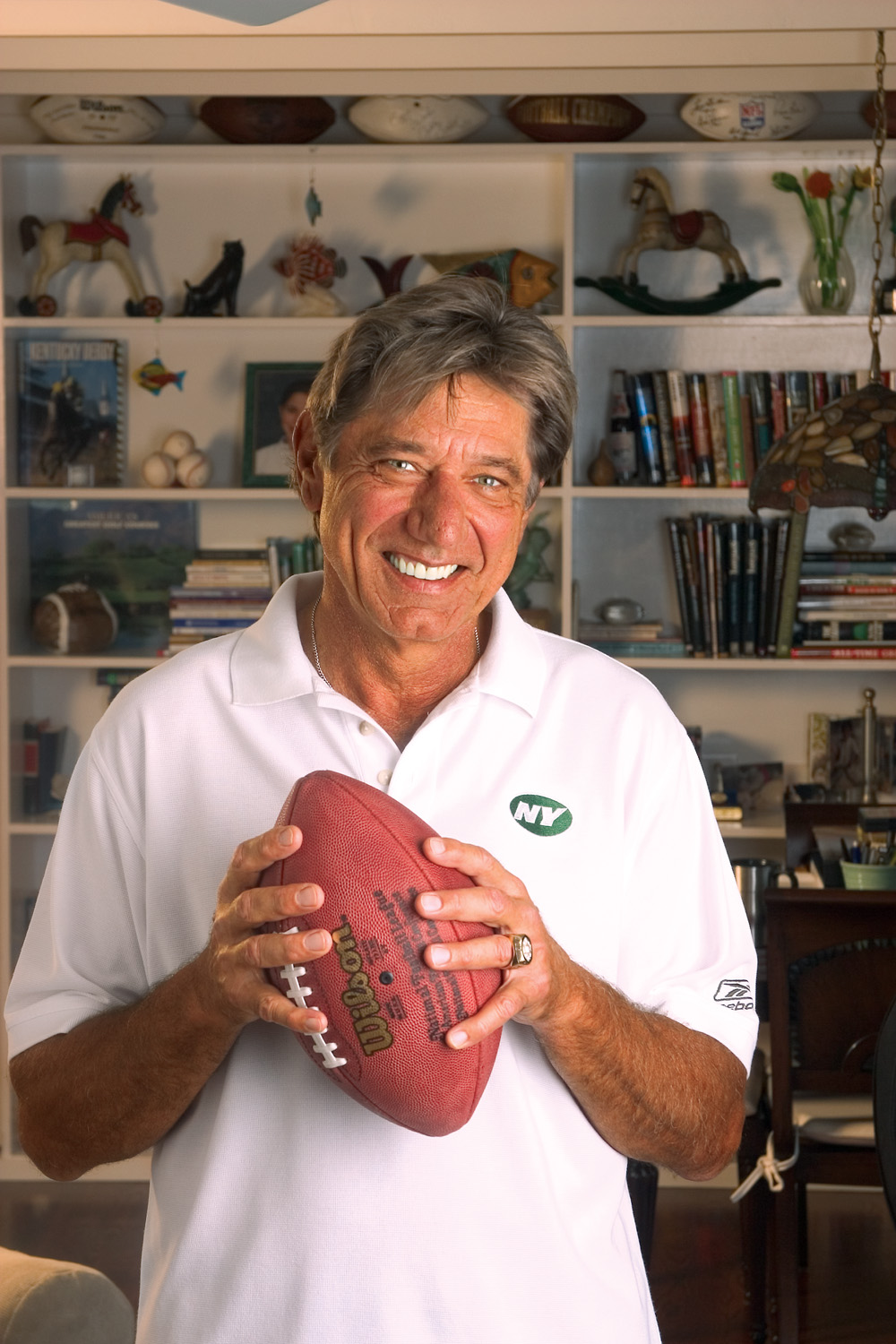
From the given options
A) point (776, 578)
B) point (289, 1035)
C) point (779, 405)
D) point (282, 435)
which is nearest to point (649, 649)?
point (776, 578)

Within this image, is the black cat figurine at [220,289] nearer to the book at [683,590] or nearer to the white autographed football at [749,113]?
the white autographed football at [749,113]

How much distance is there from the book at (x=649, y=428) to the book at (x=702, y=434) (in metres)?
0.10

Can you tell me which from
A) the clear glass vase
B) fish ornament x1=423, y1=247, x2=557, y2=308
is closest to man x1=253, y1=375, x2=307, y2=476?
fish ornament x1=423, y1=247, x2=557, y2=308

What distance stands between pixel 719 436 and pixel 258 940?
10.4 feet

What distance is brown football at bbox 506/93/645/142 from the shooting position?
3697 millimetres

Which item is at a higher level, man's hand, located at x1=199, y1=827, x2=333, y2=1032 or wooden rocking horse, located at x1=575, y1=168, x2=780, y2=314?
wooden rocking horse, located at x1=575, y1=168, x2=780, y2=314

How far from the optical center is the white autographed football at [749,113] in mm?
3607

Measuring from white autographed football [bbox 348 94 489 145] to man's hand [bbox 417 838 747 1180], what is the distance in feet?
10.2

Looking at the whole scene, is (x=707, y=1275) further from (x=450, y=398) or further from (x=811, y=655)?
(x=450, y=398)

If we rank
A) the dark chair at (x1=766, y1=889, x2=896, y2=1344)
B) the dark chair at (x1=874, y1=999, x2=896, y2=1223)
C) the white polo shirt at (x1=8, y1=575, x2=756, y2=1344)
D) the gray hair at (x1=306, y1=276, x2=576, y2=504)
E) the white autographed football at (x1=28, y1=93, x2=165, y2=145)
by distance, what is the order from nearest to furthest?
1. the white polo shirt at (x1=8, y1=575, x2=756, y2=1344)
2. the gray hair at (x1=306, y1=276, x2=576, y2=504)
3. the dark chair at (x1=874, y1=999, x2=896, y2=1223)
4. the dark chair at (x1=766, y1=889, x2=896, y2=1344)
5. the white autographed football at (x1=28, y1=93, x2=165, y2=145)

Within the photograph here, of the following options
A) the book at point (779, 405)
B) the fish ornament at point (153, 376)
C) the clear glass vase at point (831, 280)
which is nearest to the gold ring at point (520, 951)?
the book at point (779, 405)

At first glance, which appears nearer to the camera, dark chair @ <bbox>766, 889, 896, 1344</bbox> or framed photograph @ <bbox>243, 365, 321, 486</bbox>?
dark chair @ <bbox>766, 889, 896, 1344</bbox>

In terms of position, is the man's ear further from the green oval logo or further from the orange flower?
the orange flower

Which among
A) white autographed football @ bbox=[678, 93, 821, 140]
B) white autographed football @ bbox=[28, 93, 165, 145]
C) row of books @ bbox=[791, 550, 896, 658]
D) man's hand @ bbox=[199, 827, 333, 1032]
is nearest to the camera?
man's hand @ bbox=[199, 827, 333, 1032]
